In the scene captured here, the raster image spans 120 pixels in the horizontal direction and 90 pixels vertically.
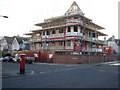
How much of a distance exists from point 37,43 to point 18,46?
19.1m

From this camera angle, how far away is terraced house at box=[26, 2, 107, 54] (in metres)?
36.1

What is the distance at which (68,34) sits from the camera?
36.4m

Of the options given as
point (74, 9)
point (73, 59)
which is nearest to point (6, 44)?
point (74, 9)

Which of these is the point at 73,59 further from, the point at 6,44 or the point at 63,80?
the point at 6,44

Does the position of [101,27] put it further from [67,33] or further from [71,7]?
[67,33]

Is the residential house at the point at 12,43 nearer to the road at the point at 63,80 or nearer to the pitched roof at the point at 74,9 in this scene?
the pitched roof at the point at 74,9

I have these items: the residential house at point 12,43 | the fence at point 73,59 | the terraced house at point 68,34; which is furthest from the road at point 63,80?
the residential house at point 12,43

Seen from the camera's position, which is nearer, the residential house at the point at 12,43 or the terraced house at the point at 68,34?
the terraced house at the point at 68,34

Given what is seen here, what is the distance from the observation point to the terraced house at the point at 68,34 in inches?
1422

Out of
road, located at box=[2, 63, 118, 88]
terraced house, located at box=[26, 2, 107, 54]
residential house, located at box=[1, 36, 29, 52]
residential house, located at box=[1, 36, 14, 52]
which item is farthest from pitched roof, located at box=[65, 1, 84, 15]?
residential house, located at box=[1, 36, 14, 52]

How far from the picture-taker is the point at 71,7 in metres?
42.1

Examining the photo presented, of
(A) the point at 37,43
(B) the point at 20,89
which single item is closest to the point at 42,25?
(A) the point at 37,43

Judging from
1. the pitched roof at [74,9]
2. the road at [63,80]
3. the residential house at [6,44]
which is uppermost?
the pitched roof at [74,9]

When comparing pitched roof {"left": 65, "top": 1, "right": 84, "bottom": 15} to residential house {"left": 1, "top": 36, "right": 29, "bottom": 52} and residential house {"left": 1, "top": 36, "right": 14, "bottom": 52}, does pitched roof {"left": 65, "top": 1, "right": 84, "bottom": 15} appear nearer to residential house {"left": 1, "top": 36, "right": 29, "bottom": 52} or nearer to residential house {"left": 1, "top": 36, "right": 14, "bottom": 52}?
residential house {"left": 1, "top": 36, "right": 29, "bottom": 52}
